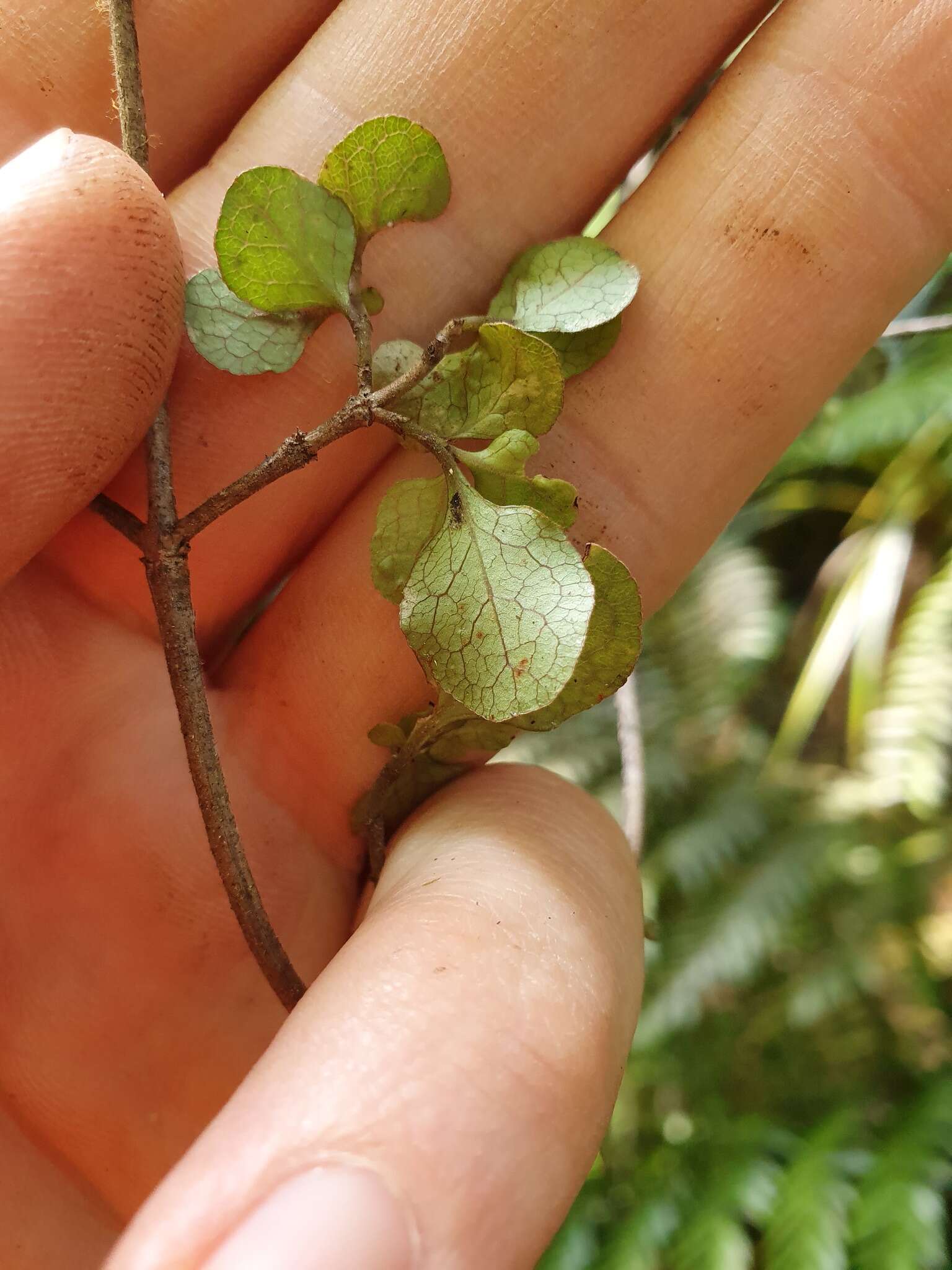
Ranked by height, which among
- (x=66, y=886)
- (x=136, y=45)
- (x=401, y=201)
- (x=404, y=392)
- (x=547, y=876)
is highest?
(x=136, y=45)

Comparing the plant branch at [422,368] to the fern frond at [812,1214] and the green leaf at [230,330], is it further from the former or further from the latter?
the fern frond at [812,1214]

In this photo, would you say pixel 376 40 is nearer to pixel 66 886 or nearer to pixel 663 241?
pixel 663 241

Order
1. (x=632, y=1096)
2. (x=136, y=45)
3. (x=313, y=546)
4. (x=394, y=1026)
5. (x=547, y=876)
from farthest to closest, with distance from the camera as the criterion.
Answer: (x=632, y=1096) → (x=313, y=546) → (x=136, y=45) → (x=547, y=876) → (x=394, y=1026)

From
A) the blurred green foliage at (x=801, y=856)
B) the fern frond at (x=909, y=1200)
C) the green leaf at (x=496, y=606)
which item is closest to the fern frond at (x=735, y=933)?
the blurred green foliage at (x=801, y=856)

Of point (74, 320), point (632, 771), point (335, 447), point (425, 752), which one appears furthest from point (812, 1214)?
point (74, 320)

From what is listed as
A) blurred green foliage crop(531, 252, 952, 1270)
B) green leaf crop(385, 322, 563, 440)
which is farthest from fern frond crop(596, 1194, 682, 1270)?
green leaf crop(385, 322, 563, 440)

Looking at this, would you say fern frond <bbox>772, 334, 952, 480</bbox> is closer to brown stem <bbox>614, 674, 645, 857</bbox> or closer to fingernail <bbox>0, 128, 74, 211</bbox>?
brown stem <bbox>614, 674, 645, 857</bbox>

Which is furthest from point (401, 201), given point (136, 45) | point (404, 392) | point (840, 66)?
point (840, 66)

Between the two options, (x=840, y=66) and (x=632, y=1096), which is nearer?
(x=840, y=66)
